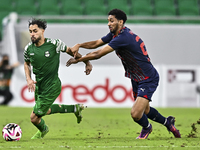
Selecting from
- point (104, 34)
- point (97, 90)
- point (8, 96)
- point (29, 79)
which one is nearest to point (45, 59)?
point (29, 79)

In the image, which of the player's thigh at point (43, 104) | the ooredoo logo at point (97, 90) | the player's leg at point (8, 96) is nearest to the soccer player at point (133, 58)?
the player's thigh at point (43, 104)

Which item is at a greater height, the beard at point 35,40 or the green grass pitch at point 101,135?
the beard at point 35,40

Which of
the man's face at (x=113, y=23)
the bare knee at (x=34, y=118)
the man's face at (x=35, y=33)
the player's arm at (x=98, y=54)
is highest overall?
the man's face at (x=113, y=23)

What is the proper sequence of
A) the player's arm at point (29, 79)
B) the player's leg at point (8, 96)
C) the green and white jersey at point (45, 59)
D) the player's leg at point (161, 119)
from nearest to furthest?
the player's arm at point (29, 79) → the green and white jersey at point (45, 59) → the player's leg at point (161, 119) → the player's leg at point (8, 96)

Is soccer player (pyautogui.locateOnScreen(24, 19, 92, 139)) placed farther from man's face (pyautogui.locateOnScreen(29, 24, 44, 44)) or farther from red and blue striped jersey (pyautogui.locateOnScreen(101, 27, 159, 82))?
red and blue striped jersey (pyautogui.locateOnScreen(101, 27, 159, 82))

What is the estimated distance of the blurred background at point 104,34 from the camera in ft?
40.9

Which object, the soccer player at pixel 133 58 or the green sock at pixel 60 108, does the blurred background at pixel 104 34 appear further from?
the soccer player at pixel 133 58

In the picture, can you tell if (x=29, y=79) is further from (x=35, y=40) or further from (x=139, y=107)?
(x=139, y=107)

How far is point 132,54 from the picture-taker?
5867mm

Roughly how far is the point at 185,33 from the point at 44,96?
926 centimetres

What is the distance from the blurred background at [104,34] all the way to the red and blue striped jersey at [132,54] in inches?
252

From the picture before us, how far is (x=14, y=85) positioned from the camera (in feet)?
41.2

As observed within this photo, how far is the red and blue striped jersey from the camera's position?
18.8ft

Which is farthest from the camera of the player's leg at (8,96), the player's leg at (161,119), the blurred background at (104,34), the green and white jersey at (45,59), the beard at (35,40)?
the player's leg at (8,96)
